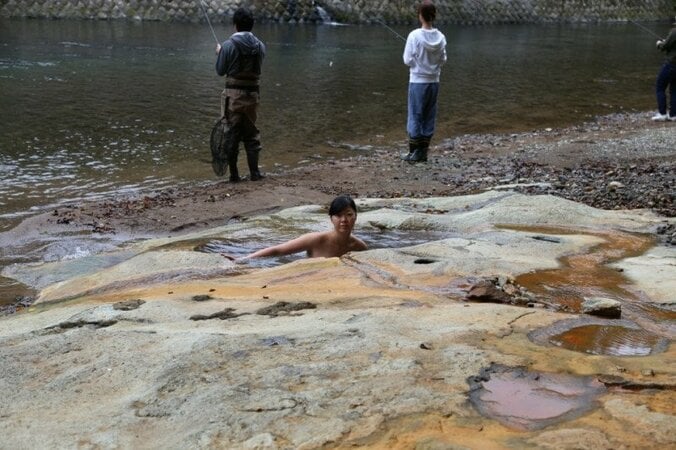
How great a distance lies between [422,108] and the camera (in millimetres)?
10219

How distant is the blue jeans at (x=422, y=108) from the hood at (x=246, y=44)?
2.14 metres

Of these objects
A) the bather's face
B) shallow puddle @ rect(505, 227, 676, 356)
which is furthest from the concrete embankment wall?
shallow puddle @ rect(505, 227, 676, 356)

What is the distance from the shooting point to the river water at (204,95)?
10.9 m

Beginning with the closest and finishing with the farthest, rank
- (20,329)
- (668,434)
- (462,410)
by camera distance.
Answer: (668,434) → (462,410) → (20,329)

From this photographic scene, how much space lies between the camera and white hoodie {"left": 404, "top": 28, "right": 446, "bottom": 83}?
32.4 feet

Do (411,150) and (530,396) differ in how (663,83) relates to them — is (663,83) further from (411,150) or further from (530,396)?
(530,396)

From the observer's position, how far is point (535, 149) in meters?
12.0

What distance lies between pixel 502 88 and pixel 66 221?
529 inches

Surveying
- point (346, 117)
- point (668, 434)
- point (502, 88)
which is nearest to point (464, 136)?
point (346, 117)

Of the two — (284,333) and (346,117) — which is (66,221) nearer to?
(284,333)

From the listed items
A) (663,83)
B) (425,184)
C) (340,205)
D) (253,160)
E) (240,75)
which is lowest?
(425,184)

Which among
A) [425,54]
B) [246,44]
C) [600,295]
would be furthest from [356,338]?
[425,54]

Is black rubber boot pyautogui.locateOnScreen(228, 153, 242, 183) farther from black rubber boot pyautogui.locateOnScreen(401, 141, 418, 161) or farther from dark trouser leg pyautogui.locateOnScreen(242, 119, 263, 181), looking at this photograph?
black rubber boot pyautogui.locateOnScreen(401, 141, 418, 161)

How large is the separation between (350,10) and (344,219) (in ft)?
94.3
